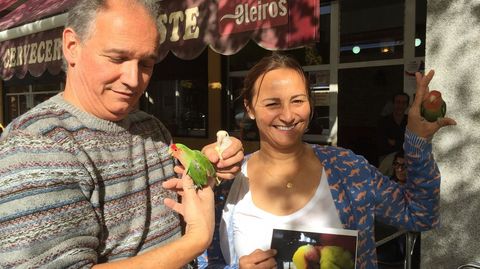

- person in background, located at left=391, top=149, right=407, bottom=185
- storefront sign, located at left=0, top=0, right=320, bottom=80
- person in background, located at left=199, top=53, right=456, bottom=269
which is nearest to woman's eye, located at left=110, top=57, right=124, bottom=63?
person in background, located at left=199, top=53, right=456, bottom=269

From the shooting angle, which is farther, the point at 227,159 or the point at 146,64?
the point at 227,159

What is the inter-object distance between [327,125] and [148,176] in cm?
535

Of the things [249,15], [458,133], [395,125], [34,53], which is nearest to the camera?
[249,15]

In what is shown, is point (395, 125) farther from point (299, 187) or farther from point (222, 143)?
point (222, 143)

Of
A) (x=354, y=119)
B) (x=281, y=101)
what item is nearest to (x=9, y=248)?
(x=281, y=101)

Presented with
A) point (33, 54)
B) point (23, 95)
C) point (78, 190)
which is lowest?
point (78, 190)

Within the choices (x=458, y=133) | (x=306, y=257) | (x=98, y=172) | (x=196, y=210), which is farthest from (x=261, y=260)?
(x=458, y=133)

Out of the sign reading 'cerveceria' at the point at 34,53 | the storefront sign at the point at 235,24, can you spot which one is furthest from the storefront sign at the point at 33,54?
the storefront sign at the point at 235,24

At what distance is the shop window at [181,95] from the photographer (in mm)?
8000

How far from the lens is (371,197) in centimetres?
159

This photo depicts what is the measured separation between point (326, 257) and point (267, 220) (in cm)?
27

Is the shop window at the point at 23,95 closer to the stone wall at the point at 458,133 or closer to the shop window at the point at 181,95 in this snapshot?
the shop window at the point at 181,95

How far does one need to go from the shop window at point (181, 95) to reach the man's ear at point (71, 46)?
266 inches

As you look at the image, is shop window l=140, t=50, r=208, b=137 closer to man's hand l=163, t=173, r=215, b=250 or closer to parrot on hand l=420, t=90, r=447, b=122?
parrot on hand l=420, t=90, r=447, b=122
